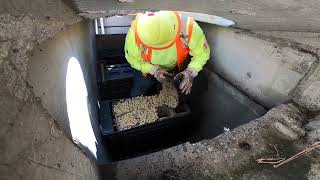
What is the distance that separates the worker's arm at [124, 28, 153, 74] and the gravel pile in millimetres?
258

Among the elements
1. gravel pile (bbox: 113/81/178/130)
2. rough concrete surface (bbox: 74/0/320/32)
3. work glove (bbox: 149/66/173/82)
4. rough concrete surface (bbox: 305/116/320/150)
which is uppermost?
rough concrete surface (bbox: 74/0/320/32)

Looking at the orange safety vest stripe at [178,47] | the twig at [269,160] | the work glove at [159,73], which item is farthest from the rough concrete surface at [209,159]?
the orange safety vest stripe at [178,47]

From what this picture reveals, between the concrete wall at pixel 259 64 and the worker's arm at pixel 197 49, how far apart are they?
0.27m

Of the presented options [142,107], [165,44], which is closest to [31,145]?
[142,107]

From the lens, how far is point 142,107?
127 inches

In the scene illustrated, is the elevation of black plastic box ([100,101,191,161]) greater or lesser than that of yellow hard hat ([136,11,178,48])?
lesser

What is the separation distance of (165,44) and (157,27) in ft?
1.08

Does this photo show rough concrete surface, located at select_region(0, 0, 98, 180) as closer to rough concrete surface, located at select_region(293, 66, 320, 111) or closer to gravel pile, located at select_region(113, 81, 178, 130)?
gravel pile, located at select_region(113, 81, 178, 130)

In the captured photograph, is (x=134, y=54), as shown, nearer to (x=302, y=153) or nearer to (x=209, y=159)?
(x=209, y=159)

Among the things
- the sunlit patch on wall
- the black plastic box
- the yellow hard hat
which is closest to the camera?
the sunlit patch on wall

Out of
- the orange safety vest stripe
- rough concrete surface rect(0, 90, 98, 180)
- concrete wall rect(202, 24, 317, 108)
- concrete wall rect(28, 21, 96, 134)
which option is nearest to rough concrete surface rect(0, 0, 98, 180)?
rough concrete surface rect(0, 90, 98, 180)

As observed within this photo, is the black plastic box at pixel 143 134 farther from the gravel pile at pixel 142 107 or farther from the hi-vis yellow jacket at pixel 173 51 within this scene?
the hi-vis yellow jacket at pixel 173 51

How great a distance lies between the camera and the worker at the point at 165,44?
2937 millimetres

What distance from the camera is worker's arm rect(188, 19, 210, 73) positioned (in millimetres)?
3264
